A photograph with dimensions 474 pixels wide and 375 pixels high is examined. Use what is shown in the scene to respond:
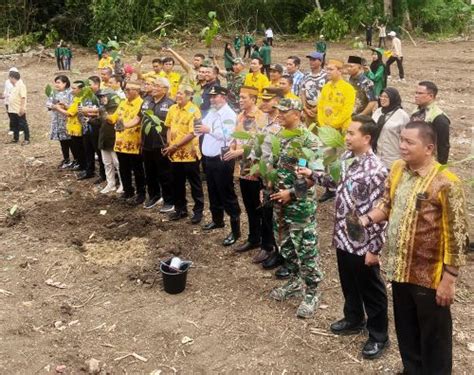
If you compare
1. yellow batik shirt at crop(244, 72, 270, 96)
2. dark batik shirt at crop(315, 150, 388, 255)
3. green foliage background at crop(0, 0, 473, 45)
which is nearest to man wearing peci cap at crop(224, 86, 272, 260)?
dark batik shirt at crop(315, 150, 388, 255)

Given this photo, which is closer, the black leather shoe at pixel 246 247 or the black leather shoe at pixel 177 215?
the black leather shoe at pixel 246 247


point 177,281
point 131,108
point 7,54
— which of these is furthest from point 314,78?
point 7,54

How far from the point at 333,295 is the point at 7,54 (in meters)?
22.8

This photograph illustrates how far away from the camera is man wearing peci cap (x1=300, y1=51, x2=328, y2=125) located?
723 centimetres

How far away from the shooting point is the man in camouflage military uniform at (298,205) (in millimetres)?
4301

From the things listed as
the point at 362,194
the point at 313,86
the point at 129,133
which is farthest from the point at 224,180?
the point at 362,194

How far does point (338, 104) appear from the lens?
6461 mm

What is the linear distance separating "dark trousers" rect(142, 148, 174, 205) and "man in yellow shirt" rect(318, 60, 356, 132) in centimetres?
209

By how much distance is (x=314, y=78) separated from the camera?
728 centimetres

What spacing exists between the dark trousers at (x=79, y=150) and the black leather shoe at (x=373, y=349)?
606 cm

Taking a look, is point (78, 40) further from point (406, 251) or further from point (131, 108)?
point (406, 251)

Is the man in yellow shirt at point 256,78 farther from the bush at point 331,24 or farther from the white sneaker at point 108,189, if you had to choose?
the bush at point 331,24

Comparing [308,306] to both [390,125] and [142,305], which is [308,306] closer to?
[142,305]

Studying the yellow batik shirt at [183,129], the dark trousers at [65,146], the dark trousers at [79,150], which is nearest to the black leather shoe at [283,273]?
the yellow batik shirt at [183,129]
